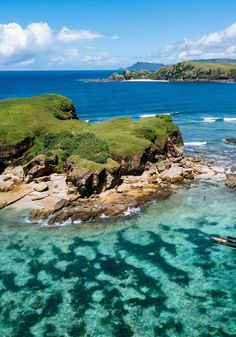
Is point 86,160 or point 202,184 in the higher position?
point 86,160

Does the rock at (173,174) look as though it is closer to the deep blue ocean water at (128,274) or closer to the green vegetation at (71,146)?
the deep blue ocean water at (128,274)

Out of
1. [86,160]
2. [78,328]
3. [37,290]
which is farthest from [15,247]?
[86,160]

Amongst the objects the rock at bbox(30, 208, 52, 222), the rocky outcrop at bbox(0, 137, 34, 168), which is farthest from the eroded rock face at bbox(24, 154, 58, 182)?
the rock at bbox(30, 208, 52, 222)

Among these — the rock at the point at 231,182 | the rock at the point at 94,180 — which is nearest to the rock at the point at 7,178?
the rock at the point at 94,180

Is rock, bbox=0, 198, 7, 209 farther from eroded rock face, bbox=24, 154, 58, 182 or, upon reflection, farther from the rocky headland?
eroded rock face, bbox=24, 154, 58, 182

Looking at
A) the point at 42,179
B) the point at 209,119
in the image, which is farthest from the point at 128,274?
the point at 209,119

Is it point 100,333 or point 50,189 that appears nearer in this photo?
point 100,333

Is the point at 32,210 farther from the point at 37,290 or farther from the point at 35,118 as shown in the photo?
the point at 35,118
